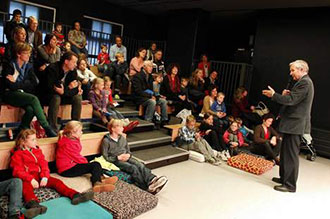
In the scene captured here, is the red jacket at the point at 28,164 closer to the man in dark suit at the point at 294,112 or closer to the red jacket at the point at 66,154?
the red jacket at the point at 66,154

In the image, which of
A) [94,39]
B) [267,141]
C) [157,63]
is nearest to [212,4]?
[157,63]

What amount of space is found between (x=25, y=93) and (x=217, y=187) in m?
2.50

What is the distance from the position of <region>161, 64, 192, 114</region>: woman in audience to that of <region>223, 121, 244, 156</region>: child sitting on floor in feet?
3.03

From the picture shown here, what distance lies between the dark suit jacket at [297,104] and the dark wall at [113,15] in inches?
219

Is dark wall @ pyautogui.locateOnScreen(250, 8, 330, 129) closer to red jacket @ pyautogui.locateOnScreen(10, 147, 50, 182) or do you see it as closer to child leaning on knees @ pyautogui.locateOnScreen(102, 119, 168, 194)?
child leaning on knees @ pyautogui.locateOnScreen(102, 119, 168, 194)

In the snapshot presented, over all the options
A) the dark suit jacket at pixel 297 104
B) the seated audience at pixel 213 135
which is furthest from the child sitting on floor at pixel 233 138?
the dark suit jacket at pixel 297 104

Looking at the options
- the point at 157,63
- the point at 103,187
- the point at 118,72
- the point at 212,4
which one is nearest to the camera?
the point at 103,187

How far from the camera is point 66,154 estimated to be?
10.2 feet

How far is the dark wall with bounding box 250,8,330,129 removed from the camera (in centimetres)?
625

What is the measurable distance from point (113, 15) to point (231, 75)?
3.57 metres

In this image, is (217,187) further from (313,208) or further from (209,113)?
(209,113)

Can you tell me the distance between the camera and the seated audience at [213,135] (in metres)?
5.06

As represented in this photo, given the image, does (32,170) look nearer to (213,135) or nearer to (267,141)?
(213,135)

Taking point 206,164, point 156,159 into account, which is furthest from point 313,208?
point 156,159
